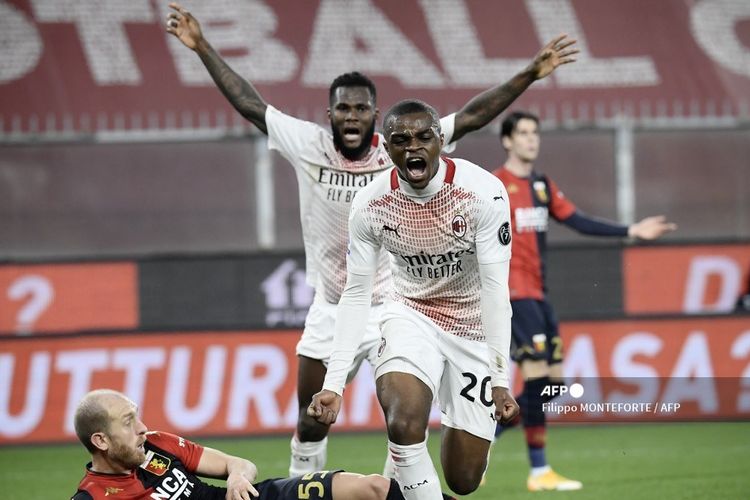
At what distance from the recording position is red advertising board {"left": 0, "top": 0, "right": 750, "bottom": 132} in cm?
1427

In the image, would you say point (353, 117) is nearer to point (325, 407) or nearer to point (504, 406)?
point (325, 407)

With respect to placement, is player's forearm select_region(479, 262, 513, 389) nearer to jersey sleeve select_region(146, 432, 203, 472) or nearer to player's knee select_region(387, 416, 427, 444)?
player's knee select_region(387, 416, 427, 444)

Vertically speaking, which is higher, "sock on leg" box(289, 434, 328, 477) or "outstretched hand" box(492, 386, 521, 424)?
"outstretched hand" box(492, 386, 521, 424)

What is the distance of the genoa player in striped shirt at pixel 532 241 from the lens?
858 cm

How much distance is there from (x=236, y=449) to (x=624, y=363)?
3.31 m

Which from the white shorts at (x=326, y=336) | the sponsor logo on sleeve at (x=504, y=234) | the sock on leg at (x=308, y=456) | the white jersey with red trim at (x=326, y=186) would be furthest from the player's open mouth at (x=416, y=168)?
the sock on leg at (x=308, y=456)

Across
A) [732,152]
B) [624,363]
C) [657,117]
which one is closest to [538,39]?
[657,117]

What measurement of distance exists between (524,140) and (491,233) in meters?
3.32

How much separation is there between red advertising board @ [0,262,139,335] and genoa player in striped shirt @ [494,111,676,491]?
12.4 ft

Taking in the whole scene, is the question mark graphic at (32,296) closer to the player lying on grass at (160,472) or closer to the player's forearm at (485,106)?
the player's forearm at (485,106)

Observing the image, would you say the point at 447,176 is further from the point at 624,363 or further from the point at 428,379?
the point at 624,363

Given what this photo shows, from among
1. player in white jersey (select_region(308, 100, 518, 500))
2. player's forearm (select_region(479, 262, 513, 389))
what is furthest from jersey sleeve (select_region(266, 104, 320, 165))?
player's forearm (select_region(479, 262, 513, 389))

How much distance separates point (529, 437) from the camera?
27.1 feet

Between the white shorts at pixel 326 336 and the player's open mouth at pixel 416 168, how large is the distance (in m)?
1.49
